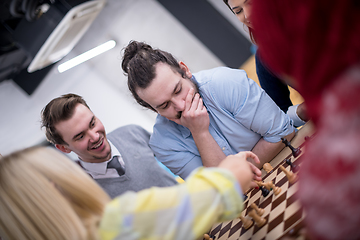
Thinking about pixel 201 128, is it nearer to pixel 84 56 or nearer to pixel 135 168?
pixel 135 168

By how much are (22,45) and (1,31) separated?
0.88 feet

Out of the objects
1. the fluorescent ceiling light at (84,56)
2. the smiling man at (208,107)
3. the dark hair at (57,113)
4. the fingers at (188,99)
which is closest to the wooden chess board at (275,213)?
the smiling man at (208,107)

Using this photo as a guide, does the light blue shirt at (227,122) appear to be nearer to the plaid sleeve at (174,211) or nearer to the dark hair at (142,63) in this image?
the dark hair at (142,63)

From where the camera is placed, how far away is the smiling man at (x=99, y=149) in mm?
1914

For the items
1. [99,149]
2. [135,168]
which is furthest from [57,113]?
[135,168]

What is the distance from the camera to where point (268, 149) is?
1.55m

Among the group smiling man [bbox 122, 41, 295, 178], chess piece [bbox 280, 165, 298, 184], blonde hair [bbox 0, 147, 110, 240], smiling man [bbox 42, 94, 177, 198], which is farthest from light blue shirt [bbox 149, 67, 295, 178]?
blonde hair [bbox 0, 147, 110, 240]

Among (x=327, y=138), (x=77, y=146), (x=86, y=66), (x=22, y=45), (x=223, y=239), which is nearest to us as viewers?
(x=327, y=138)

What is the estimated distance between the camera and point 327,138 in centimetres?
50

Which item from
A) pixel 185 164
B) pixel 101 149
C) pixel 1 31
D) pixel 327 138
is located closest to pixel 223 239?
pixel 185 164

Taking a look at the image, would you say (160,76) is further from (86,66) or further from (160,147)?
(86,66)

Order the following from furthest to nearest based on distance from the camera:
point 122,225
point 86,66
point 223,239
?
point 86,66 → point 223,239 → point 122,225

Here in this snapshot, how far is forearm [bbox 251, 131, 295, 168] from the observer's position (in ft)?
5.06

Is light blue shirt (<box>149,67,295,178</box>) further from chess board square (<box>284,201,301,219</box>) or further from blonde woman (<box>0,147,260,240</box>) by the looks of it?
blonde woman (<box>0,147,260,240</box>)
